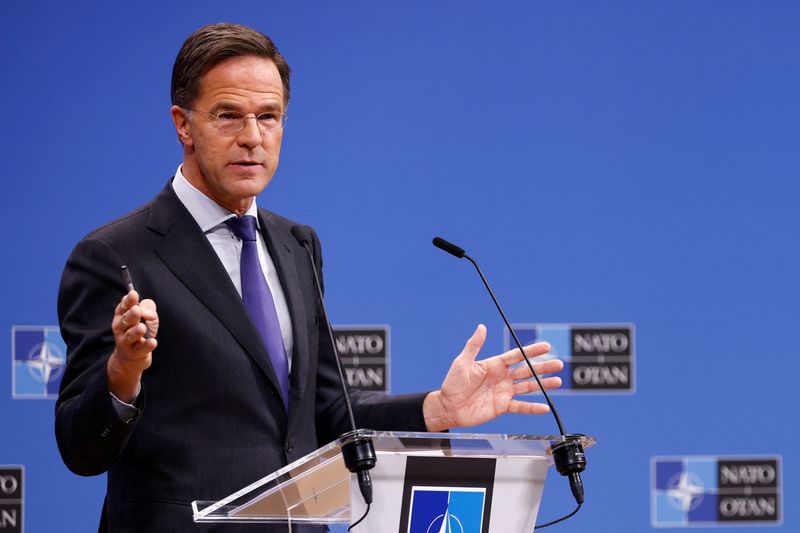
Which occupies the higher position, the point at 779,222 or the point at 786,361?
the point at 779,222

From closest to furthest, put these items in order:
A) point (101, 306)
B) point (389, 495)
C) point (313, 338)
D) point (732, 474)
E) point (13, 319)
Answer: point (389, 495) < point (101, 306) < point (313, 338) < point (13, 319) < point (732, 474)

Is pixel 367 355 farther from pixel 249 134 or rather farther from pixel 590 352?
pixel 249 134

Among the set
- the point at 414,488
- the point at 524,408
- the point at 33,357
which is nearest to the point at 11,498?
the point at 33,357

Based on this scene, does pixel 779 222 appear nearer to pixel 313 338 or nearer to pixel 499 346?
pixel 499 346

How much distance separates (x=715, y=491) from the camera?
10.5 ft

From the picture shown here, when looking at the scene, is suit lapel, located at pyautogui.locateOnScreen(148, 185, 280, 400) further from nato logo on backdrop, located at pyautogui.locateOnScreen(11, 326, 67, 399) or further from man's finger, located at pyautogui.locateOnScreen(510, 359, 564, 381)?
nato logo on backdrop, located at pyautogui.locateOnScreen(11, 326, 67, 399)

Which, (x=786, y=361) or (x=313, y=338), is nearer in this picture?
(x=313, y=338)

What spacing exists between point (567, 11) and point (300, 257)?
1667mm

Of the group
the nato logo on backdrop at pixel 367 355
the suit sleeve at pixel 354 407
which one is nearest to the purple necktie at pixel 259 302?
the suit sleeve at pixel 354 407

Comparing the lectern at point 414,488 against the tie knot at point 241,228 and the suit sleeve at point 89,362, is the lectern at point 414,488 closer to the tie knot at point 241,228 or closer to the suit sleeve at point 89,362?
the suit sleeve at point 89,362

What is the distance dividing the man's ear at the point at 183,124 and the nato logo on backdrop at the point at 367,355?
1.28 metres

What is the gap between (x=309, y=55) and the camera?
10.4 feet

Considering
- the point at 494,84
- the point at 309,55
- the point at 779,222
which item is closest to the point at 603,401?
the point at 779,222

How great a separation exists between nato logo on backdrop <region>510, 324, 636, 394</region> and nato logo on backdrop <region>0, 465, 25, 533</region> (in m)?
1.48
